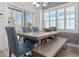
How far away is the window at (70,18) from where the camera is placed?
4.81 meters

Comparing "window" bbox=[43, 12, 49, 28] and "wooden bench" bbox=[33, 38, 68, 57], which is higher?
"window" bbox=[43, 12, 49, 28]

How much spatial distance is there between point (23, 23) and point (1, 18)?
1629 millimetres

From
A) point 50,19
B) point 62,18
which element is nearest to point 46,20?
point 50,19

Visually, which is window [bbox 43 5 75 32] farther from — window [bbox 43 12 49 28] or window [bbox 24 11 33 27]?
window [bbox 24 11 33 27]

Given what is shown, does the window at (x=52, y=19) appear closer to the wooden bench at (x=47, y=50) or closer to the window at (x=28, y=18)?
the window at (x=28, y=18)

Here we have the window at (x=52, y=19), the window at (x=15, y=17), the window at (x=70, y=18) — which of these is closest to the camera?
the window at (x=15, y=17)

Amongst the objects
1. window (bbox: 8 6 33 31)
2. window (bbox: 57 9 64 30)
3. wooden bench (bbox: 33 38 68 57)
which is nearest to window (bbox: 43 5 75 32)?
window (bbox: 57 9 64 30)

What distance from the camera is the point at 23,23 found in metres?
5.31

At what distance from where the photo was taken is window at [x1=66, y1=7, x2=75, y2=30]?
189 inches

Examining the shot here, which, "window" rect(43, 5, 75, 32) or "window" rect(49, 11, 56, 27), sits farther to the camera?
"window" rect(49, 11, 56, 27)

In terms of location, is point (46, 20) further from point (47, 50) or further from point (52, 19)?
point (47, 50)

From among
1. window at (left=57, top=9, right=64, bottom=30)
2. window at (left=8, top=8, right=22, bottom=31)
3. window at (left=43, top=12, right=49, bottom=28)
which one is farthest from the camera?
window at (left=43, top=12, right=49, bottom=28)

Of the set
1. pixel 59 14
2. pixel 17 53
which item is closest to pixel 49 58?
pixel 17 53

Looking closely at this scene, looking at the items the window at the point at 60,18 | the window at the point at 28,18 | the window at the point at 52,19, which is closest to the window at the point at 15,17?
the window at the point at 28,18
